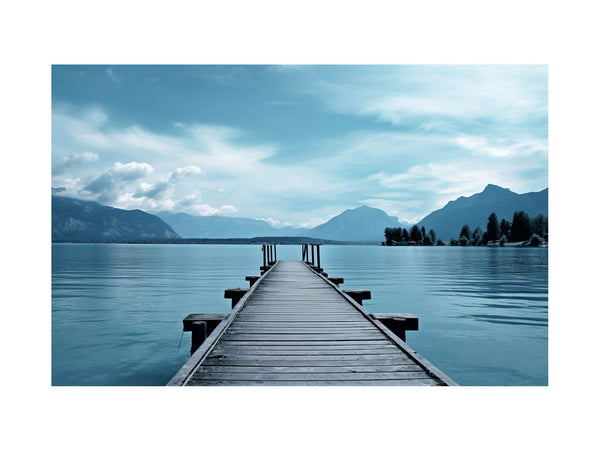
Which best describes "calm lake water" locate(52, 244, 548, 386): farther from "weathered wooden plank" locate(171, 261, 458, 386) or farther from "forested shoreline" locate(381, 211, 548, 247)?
"forested shoreline" locate(381, 211, 548, 247)

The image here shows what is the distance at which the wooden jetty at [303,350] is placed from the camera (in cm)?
513

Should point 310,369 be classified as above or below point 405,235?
above

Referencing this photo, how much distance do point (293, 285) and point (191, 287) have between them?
13.0 meters

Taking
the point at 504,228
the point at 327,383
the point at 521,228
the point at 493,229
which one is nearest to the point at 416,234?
the point at 493,229

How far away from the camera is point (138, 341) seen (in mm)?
12914

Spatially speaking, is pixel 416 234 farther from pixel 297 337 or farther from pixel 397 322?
pixel 297 337

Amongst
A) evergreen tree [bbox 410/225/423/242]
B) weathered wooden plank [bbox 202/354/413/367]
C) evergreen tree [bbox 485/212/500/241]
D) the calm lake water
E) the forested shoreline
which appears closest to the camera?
weathered wooden plank [bbox 202/354/413/367]

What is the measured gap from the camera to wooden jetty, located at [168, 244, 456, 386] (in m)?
5.13

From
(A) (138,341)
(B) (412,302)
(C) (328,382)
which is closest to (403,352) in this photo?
(C) (328,382)

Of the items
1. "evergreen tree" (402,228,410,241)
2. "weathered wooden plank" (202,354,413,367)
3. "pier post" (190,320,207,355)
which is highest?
"weathered wooden plank" (202,354,413,367)

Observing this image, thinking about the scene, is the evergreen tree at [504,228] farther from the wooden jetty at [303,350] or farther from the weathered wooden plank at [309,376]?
the weathered wooden plank at [309,376]

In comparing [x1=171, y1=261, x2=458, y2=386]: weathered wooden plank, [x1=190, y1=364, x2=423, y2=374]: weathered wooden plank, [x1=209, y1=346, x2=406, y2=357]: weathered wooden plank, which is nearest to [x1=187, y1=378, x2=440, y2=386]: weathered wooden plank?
[x1=171, y1=261, x2=458, y2=386]: weathered wooden plank

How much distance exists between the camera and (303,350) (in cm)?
629
